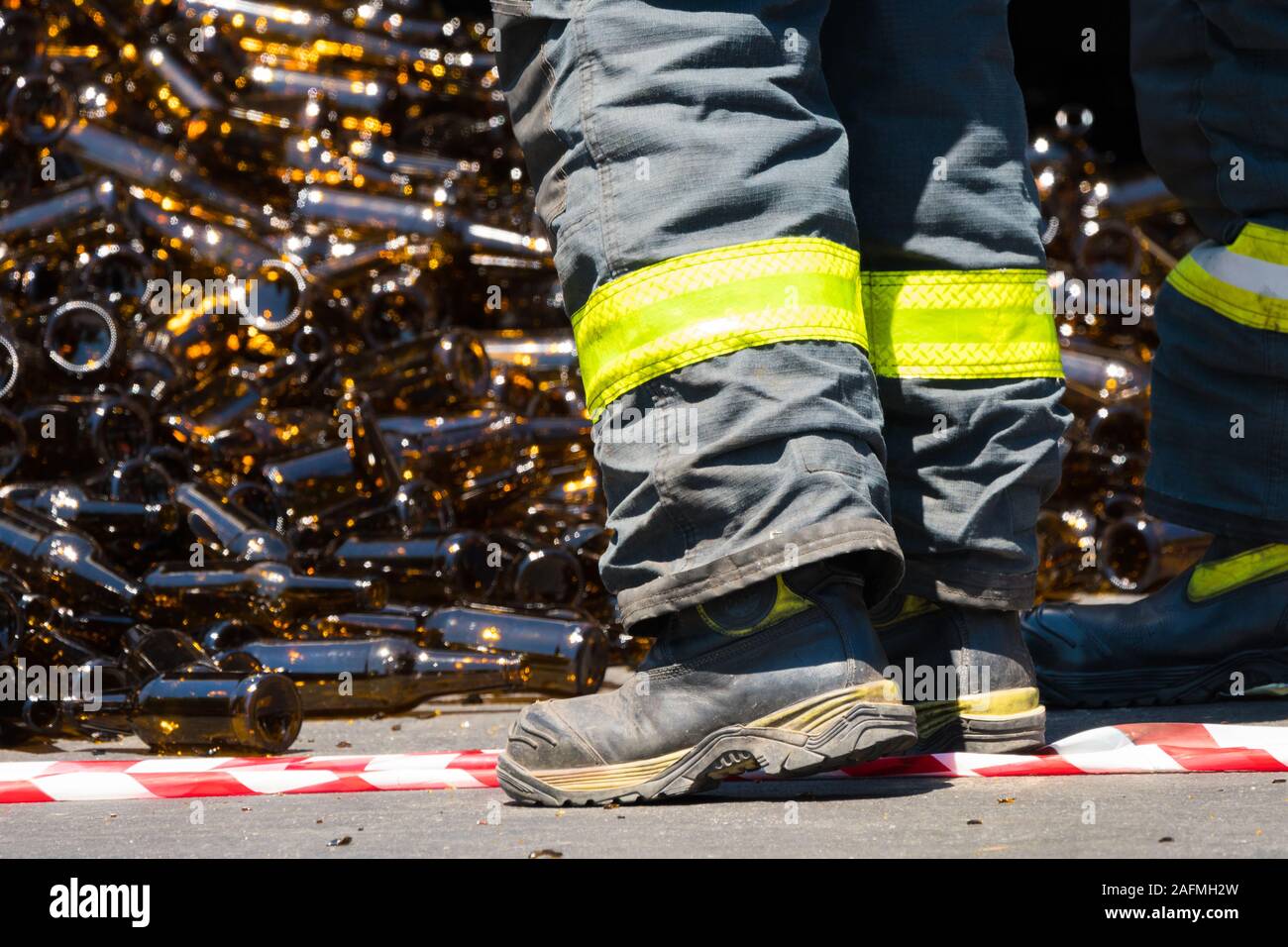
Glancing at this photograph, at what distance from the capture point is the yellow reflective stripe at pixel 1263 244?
2.91 metres

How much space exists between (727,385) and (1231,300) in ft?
4.39

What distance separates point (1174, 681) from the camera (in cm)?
294

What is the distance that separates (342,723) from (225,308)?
1.48 m

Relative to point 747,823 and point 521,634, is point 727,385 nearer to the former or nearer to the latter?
point 747,823

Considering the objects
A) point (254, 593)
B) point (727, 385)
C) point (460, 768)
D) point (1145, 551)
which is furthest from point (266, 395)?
point (727, 385)

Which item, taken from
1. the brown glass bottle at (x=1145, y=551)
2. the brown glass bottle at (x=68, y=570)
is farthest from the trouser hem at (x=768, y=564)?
the brown glass bottle at (x=1145, y=551)

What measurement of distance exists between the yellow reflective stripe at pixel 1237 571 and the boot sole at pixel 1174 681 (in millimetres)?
121

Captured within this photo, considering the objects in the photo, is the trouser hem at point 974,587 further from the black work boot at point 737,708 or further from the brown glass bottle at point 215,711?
the brown glass bottle at point 215,711

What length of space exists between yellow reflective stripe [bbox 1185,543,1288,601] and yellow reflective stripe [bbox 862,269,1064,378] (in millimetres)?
801

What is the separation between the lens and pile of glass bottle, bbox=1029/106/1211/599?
400 centimetres

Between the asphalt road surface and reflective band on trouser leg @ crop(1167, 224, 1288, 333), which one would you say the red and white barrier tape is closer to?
the asphalt road surface

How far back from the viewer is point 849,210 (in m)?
2.13

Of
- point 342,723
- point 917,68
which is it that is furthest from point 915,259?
point 342,723
